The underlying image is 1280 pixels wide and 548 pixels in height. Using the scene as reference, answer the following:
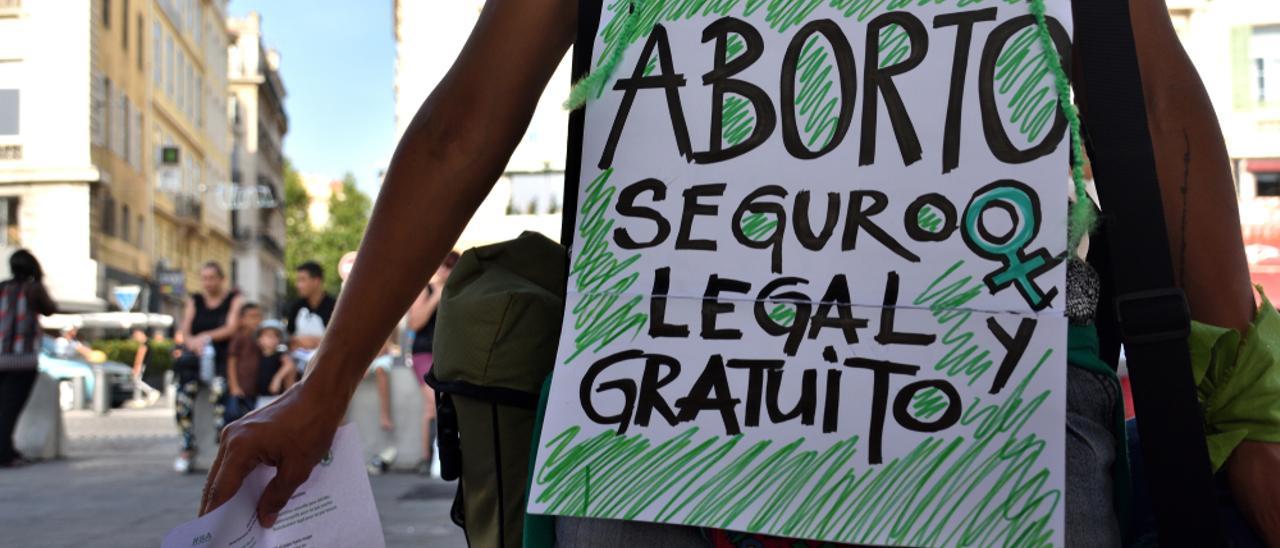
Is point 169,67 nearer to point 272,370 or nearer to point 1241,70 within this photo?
point 1241,70

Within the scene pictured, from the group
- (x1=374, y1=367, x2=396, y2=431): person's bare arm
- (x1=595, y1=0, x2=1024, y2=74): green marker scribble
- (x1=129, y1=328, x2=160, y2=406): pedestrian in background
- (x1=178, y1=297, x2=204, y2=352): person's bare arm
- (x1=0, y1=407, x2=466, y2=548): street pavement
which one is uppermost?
(x1=595, y1=0, x2=1024, y2=74): green marker scribble

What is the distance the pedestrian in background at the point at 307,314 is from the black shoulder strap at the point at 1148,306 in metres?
8.82

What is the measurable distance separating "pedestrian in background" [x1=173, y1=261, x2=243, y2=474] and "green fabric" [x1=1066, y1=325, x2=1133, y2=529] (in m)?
9.21

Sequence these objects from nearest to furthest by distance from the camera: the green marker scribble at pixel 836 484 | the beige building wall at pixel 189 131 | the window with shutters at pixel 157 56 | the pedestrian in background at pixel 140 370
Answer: the green marker scribble at pixel 836 484
the pedestrian in background at pixel 140 370
the window with shutters at pixel 157 56
the beige building wall at pixel 189 131

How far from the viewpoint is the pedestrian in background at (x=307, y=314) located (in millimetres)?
9898

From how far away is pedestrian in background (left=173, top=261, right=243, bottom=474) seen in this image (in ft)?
32.7

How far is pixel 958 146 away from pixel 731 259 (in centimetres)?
24

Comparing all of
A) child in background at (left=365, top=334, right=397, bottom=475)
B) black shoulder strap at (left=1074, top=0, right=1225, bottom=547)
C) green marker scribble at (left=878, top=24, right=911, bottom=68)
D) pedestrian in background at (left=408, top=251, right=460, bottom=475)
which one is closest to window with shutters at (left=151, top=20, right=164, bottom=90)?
child in background at (left=365, top=334, right=397, bottom=475)

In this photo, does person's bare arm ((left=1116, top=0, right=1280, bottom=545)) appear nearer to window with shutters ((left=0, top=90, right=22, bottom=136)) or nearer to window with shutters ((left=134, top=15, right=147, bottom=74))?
window with shutters ((left=0, top=90, right=22, bottom=136))

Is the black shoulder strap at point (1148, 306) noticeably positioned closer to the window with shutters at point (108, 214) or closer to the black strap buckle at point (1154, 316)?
the black strap buckle at point (1154, 316)

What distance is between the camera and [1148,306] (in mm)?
1268

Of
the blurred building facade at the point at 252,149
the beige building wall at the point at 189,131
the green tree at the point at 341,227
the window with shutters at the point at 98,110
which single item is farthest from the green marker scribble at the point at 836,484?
the green tree at the point at 341,227

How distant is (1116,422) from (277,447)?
0.81 meters

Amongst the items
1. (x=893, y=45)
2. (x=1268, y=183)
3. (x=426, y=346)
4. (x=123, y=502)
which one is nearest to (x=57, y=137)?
(x=426, y=346)
